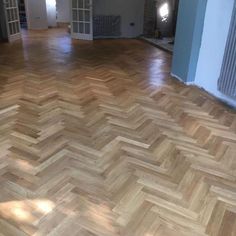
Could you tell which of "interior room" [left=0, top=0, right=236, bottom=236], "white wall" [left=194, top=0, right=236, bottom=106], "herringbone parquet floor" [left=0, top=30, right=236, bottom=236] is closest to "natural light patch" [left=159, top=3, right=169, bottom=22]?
"interior room" [left=0, top=0, right=236, bottom=236]

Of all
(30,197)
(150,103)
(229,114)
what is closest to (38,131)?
(30,197)

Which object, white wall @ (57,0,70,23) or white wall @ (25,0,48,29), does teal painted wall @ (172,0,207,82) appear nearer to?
white wall @ (25,0,48,29)

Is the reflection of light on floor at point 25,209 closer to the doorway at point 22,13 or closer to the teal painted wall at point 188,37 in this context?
the teal painted wall at point 188,37

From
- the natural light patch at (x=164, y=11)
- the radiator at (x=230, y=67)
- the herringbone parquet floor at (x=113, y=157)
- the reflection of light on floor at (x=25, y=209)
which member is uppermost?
the natural light patch at (x=164, y=11)

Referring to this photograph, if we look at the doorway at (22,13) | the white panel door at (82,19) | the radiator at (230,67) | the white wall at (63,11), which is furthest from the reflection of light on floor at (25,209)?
the white wall at (63,11)

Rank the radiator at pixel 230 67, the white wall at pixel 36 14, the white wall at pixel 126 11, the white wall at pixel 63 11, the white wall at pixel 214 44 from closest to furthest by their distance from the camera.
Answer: the radiator at pixel 230 67 < the white wall at pixel 214 44 < the white wall at pixel 126 11 < the white wall at pixel 36 14 < the white wall at pixel 63 11

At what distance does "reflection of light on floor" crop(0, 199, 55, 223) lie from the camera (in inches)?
66.9

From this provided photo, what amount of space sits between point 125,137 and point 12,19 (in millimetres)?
5347

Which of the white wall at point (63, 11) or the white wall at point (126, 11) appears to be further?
the white wall at point (63, 11)

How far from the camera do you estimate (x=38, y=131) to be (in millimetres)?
2656

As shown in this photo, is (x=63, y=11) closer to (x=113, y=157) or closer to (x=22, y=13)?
(x=22, y=13)

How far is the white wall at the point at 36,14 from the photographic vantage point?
789 cm

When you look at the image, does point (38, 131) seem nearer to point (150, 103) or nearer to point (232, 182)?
point (150, 103)

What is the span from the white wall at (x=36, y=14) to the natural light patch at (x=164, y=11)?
339cm
